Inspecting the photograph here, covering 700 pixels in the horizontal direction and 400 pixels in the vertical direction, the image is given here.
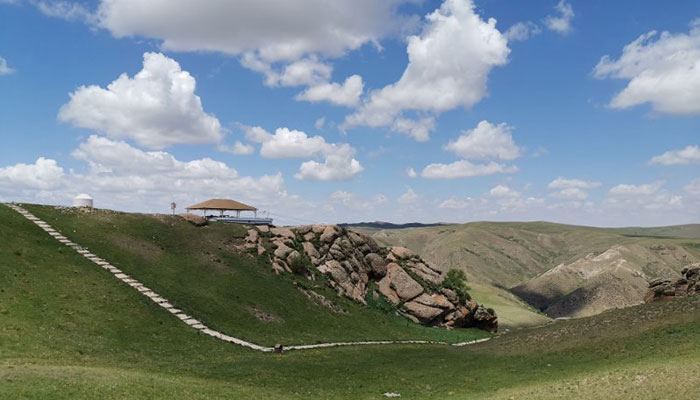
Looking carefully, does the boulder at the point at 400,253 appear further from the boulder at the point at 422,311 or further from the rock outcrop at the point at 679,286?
the rock outcrop at the point at 679,286

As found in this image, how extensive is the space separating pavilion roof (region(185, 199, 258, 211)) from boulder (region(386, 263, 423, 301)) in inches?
1225

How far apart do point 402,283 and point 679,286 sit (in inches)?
1810

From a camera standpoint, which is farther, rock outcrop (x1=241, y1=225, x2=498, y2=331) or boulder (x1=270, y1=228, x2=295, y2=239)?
boulder (x1=270, y1=228, x2=295, y2=239)

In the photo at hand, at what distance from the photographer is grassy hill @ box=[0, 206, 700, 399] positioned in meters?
28.8

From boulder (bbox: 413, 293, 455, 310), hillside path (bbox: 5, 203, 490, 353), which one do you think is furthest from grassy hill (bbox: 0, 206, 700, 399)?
boulder (bbox: 413, 293, 455, 310)

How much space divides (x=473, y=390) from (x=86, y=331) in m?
33.7

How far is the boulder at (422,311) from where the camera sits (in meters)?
85.1

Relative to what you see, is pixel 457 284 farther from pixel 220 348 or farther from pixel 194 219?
pixel 220 348

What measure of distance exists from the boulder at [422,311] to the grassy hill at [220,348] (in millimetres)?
16538

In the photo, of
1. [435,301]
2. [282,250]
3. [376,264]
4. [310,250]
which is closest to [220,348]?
[282,250]

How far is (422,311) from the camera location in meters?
85.4

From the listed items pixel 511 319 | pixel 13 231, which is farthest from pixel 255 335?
pixel 511 319

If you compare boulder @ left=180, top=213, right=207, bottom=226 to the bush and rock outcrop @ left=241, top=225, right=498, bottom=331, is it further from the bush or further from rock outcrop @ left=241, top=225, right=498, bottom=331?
the bush

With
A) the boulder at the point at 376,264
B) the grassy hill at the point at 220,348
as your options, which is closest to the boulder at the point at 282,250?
the grassy hill at the point at 220,348
